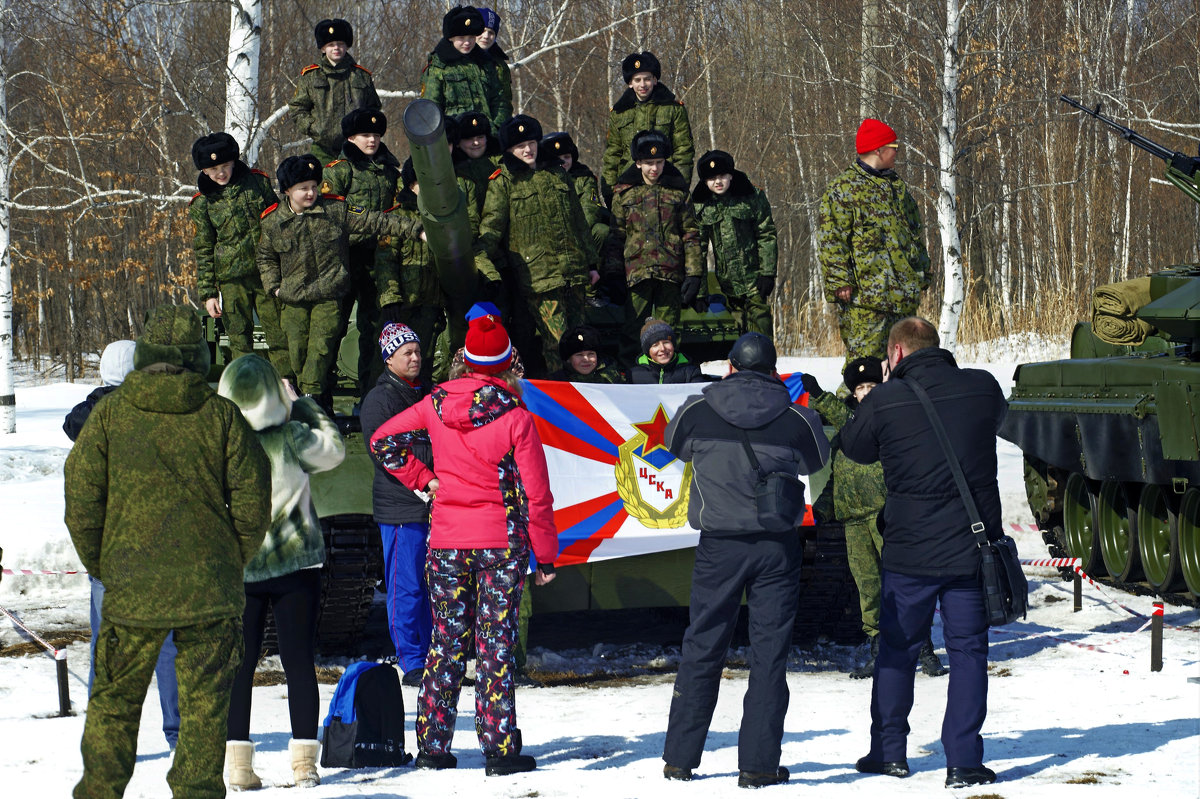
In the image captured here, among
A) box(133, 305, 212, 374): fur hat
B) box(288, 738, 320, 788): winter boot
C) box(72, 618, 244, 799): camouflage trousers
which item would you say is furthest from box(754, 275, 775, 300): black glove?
box(72, 618, 244, 799): camouflage trousers

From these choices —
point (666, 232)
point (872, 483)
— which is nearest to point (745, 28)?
point (666, 232)

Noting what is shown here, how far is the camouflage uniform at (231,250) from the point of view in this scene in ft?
30.3

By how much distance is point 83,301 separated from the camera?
30.6 metres

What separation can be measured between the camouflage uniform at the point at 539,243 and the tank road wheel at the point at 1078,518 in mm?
4870

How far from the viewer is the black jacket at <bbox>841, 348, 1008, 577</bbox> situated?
5.59m

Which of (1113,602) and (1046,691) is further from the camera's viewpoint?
(1113,602)

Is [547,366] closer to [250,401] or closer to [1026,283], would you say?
[250,401]

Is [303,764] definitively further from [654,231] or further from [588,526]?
[654,231]

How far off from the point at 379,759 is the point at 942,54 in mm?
16602

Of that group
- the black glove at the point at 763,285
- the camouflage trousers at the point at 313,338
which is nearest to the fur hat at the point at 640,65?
the black glove at the point at 763,285

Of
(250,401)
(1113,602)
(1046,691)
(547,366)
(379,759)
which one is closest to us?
(250,401)

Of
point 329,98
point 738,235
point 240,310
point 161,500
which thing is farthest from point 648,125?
point 161,500

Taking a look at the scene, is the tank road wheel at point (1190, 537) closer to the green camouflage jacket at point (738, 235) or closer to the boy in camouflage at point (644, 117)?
the green camouflage jacket at point (738, 235)

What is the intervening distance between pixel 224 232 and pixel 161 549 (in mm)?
4996
